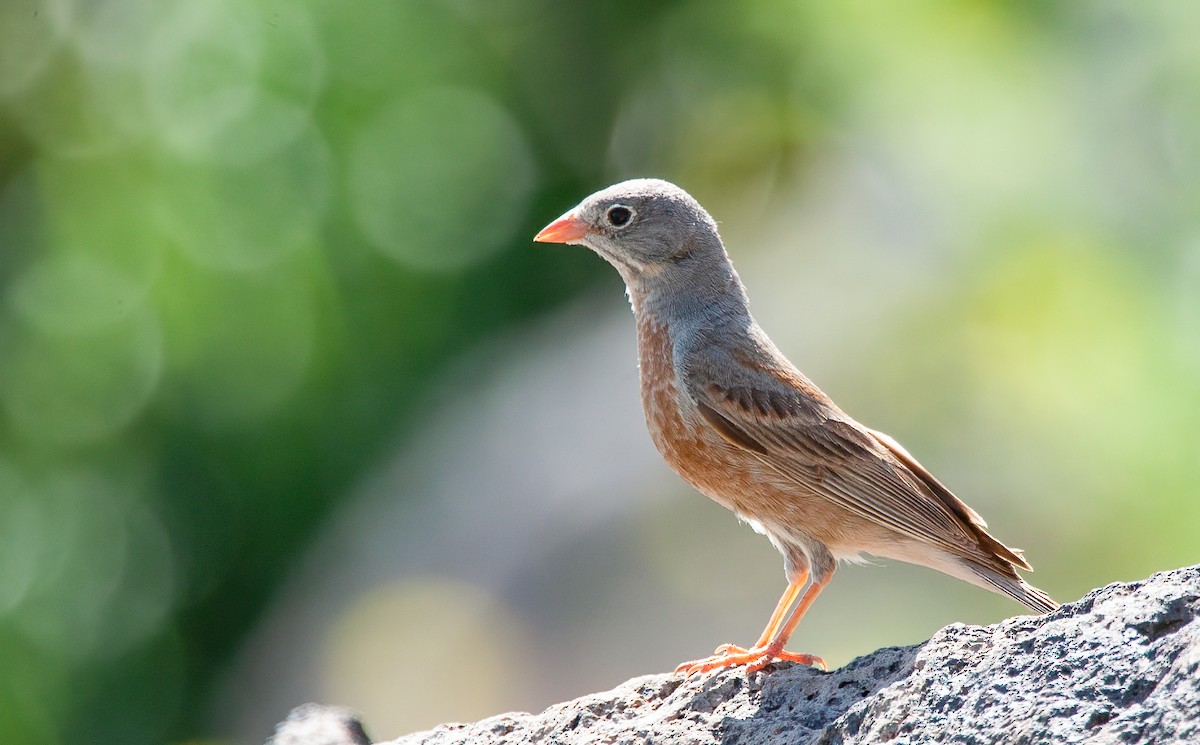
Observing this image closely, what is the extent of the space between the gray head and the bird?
0.04ft

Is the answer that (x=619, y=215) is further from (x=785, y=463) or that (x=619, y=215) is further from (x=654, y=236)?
(x=785, y=463)

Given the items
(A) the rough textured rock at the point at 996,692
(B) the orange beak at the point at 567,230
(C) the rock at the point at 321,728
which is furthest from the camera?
(B) the orange beak at the point at 567,230

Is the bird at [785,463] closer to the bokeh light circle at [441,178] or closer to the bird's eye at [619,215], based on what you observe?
the bird's eye at [619,215]

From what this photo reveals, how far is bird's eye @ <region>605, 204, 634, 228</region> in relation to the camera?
580cm

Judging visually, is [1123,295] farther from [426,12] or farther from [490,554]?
[426,12]

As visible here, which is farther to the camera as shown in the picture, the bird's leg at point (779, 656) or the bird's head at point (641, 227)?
the bird's head at point (641, 227)

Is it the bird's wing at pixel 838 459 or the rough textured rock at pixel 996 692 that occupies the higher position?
the bird's wing at pixel 838 459

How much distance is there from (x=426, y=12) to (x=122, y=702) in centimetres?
657

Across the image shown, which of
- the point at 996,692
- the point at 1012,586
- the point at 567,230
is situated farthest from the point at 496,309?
the point at 996,692

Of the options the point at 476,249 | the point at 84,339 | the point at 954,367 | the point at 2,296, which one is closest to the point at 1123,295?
the point at 954,367

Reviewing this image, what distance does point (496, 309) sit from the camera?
12.5 metres

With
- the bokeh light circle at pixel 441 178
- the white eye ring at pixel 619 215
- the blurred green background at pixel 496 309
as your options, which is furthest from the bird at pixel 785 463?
the bokeh light circle at pixel 441 178

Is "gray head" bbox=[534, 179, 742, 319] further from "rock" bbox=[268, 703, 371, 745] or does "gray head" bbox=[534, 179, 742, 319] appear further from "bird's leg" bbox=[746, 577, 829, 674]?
"rock" bbox=[268, 703, 371, 745]

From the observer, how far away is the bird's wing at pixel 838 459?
519cm
